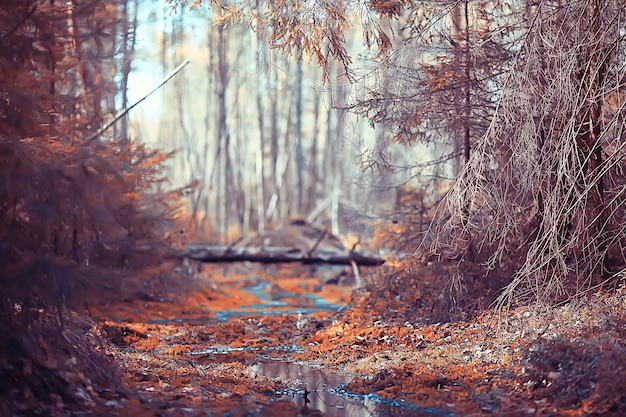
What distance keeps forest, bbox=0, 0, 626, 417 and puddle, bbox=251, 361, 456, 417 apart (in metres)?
0.04

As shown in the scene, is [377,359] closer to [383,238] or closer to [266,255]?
[383,238]

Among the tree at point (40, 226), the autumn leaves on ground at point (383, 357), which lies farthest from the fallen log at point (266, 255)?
the tree at point (40, 226)

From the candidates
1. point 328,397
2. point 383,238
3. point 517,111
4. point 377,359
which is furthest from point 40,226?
point 383,238

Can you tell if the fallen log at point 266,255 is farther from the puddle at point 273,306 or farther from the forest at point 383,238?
the forest at point 383,238

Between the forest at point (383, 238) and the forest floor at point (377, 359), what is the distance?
0.12ft

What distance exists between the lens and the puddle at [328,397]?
21.6 ft

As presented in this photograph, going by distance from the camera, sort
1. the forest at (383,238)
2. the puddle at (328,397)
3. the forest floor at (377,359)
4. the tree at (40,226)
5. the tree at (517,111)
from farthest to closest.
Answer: the tree at (517,111) < the puddle at (328,397) < the forest floor at (377,359) < the forest at (383,238) < the tree at (40,226)

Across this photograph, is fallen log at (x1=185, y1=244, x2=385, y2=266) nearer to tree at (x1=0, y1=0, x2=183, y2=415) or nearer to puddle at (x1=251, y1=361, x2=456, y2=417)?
puddle at (x1=251, y1=361, x2=456, y2=417)

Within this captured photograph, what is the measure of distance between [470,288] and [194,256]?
853 centimetres

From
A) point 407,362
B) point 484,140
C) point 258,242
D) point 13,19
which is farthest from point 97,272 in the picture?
point 258,242

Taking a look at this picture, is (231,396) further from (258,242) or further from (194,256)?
(258,242)

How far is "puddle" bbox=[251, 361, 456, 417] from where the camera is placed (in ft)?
21.6

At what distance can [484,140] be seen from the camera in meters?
8.23

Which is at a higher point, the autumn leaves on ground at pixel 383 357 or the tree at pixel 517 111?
the tree at pixel 517 111
